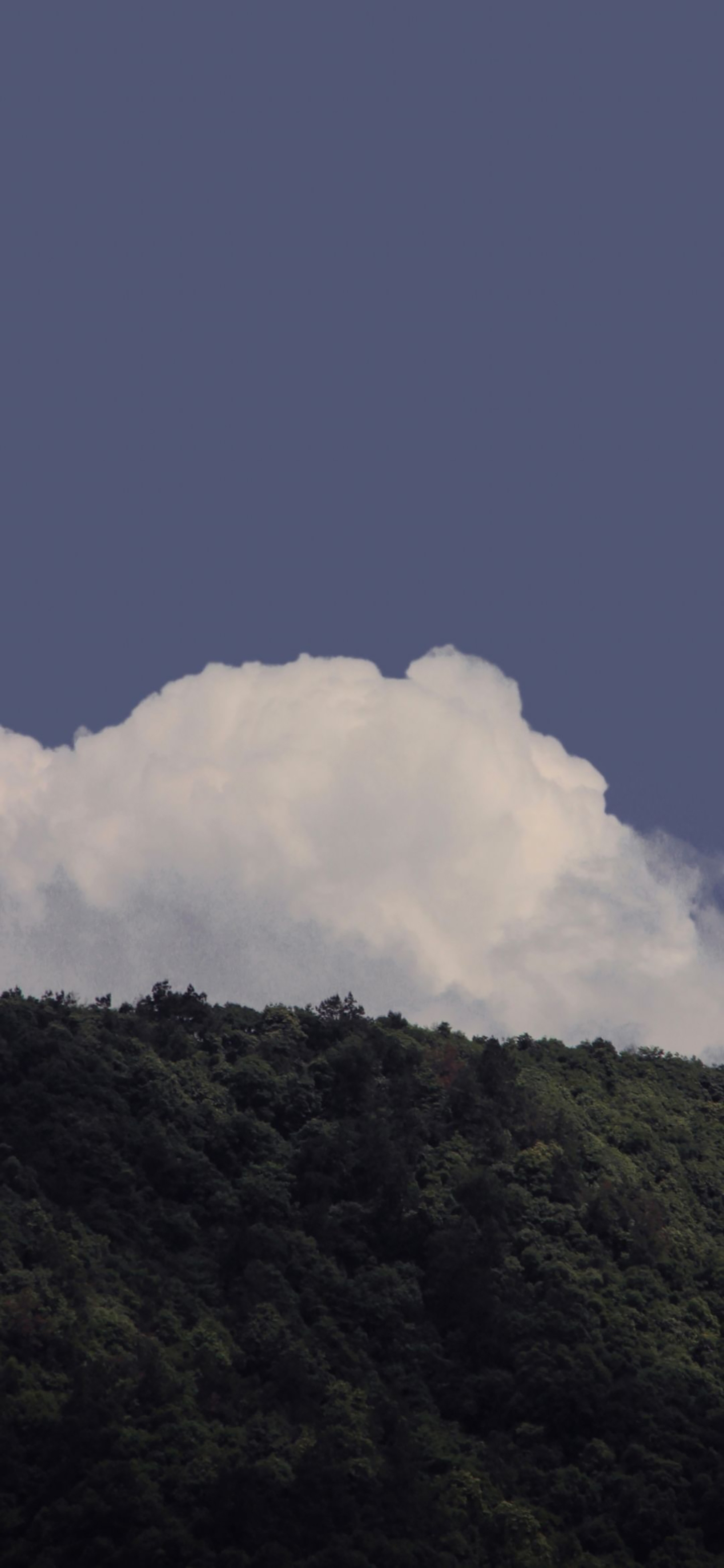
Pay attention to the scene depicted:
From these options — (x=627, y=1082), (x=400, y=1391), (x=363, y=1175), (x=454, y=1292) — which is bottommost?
(x=400, y=1391)

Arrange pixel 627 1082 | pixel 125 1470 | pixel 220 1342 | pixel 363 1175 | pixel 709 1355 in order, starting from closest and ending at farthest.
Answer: pixel 125 1470 → pixel 220 1342 → pixel 709 1355 → pixel 363 1175 → pixel 627 1082

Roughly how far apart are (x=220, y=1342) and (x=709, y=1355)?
45.3 ft

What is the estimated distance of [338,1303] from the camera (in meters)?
48.3

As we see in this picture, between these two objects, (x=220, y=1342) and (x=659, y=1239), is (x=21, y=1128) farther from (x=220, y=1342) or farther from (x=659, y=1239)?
(x=659, y=1239)

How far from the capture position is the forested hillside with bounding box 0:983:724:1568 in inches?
1597

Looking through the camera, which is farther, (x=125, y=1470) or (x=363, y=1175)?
(x=363, y=1175)

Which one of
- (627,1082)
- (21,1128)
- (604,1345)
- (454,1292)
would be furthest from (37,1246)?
(627,1082)

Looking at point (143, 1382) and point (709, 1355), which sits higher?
point (709, 1355)

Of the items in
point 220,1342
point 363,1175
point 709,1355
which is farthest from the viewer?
point 363,1175

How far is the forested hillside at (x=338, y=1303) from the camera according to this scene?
4056 cm

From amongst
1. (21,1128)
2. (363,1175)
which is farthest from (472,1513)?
(21,1128)

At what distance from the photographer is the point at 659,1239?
176 ft

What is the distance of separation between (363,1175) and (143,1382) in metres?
11.7

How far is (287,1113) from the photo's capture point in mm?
54812
